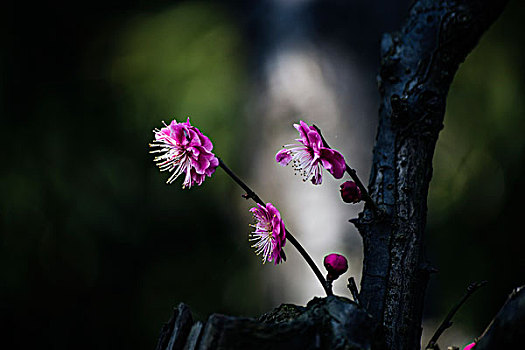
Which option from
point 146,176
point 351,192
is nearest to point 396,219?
point 351,192

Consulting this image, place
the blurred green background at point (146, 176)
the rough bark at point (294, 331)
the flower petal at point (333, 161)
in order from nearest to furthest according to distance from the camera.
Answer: the rough bark at point (294, 331) → the flower petal at point (333, 161) → the blurred green background at point (146, 176)

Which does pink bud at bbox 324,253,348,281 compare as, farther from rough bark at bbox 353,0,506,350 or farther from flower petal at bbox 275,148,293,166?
flower petal at bbox 275,148,293,166

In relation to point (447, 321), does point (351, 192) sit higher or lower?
higher

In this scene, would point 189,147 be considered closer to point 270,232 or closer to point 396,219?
point 270,232

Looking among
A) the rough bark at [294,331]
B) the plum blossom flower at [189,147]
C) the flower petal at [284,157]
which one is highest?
the flower petal at [284,157]

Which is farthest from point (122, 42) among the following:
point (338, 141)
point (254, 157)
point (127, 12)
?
point (338, 141)

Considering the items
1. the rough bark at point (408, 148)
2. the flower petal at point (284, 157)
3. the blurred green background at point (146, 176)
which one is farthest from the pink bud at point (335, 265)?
the blurred green background at point (146, 176)

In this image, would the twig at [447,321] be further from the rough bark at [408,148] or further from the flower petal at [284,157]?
the flower petal at [284,157]
